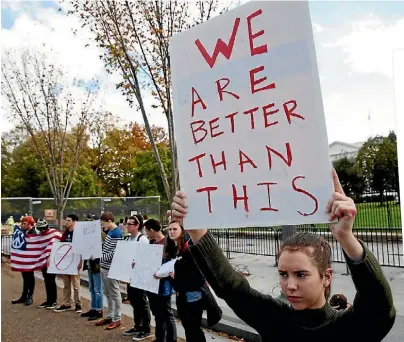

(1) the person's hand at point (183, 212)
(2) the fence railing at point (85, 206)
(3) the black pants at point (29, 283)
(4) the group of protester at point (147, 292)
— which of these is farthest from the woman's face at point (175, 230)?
(2) the fence railing at point (85, 206)

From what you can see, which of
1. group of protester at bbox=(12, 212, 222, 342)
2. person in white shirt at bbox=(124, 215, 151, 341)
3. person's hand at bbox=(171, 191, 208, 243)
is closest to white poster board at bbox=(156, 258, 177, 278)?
group of protester at bbox=(12, 212, 222, 342)

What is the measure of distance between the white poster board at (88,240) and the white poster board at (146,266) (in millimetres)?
1461

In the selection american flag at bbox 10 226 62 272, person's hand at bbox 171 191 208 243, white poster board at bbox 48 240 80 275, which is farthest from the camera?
american flag at bbox 10 226 62 272

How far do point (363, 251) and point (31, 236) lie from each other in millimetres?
Result: 8476

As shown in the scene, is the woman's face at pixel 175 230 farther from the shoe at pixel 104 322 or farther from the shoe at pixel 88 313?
the shoe at pixel 88 313

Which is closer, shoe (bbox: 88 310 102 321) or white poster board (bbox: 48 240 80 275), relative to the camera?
shoe (bbox: 88 310 102 321)

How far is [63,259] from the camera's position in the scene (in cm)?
796

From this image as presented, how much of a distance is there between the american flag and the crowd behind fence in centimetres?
502

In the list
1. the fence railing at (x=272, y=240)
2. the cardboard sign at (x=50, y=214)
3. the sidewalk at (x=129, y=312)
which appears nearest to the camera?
the sidewalk at (x=129, y=312)

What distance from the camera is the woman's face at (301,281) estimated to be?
62.1 inches

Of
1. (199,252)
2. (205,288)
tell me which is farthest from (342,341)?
(205,288)

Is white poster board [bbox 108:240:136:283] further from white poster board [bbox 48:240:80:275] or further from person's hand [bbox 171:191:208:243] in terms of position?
person's hand [bbox 171:191:208:243]

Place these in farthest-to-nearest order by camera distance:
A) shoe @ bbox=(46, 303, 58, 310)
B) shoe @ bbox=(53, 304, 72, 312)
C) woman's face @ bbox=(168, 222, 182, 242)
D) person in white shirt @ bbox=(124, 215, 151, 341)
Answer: shoe @ bbox=(46, 303, 58, 310) < shoe @ bbox=(53, 304, 72, 312) < person in white shirt @ bbox=(124, 215, 151, 341) < woman's face @ bbox=(168, 222, 182, 242)

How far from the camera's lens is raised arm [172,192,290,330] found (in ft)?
5.58
